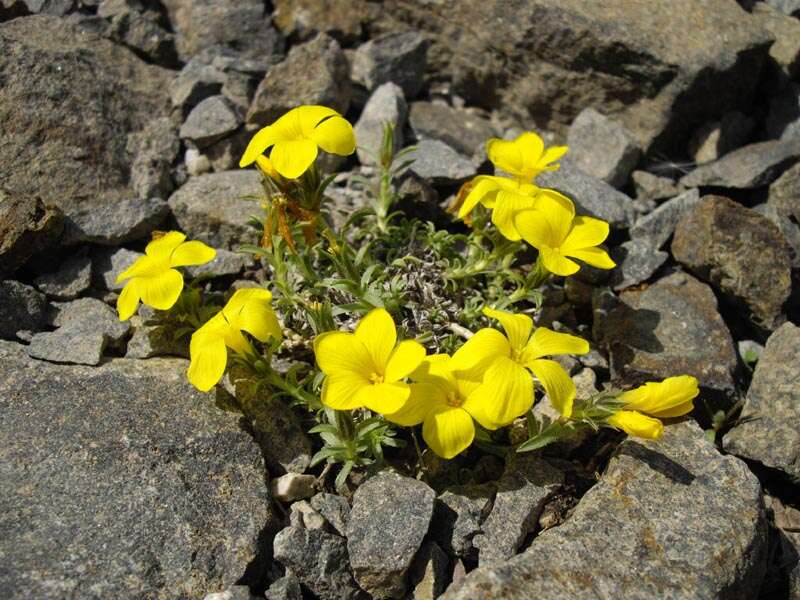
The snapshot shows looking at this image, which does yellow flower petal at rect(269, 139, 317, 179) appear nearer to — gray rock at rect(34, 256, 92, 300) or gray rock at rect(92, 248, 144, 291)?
gray rock at rect(92, 248, 144, 291)

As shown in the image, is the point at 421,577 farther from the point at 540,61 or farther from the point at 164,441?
the point at 540,61

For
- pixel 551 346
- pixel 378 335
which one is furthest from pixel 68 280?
pixel 551 346

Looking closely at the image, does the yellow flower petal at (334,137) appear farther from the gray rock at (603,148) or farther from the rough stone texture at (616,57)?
the rough stone texture at (616,57)

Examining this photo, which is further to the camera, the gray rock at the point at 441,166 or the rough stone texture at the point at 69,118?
the gray rock at the point at 441,166

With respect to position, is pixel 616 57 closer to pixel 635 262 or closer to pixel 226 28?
pixel 635 262

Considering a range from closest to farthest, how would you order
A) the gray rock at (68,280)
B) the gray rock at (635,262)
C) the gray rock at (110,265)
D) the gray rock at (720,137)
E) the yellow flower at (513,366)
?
the yellow flower at (513,366) < the gray rock at (68,280) < the gray rock at (110,265) < the gray rock at (635,262) < the gray rock at (720,137)

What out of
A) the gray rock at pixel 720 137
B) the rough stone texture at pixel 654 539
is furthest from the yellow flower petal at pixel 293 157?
the gray rock at pixel 720 137

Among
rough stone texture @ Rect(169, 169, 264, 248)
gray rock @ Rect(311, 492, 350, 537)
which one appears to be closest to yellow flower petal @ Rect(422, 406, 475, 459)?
gray rock @ Rect(311, 492, 350, 537)
